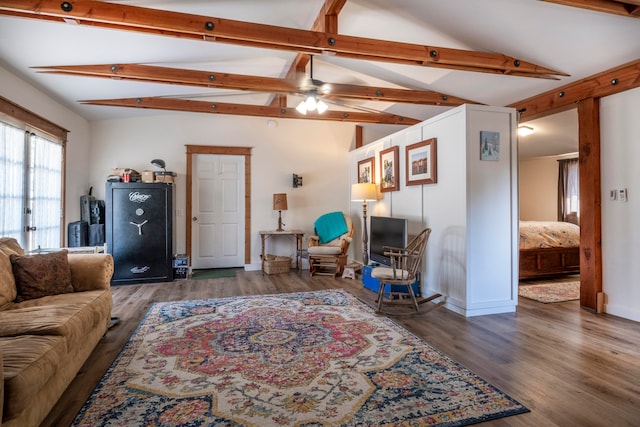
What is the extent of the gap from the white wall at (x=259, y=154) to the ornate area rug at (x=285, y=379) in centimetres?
318

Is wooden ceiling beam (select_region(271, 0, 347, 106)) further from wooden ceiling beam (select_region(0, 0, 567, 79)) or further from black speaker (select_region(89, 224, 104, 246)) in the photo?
black speaker (select_region(89, 224, 104, 246))

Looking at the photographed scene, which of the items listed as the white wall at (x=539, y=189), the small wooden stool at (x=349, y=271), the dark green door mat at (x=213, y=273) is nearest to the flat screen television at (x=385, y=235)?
the small wooden stool at (x=349, y=271)

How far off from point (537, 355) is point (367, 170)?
3.86m

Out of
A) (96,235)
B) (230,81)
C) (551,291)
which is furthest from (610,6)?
(96,235)

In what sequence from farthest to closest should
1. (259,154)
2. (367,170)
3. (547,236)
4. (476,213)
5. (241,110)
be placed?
(259,154), (367,170), (241,110), (547,236), (476,213)

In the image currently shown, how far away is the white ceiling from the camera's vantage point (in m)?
2.92

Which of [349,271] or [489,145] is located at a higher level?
[489,145]

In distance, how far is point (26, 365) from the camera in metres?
1.58

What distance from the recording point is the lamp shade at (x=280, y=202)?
236 inches

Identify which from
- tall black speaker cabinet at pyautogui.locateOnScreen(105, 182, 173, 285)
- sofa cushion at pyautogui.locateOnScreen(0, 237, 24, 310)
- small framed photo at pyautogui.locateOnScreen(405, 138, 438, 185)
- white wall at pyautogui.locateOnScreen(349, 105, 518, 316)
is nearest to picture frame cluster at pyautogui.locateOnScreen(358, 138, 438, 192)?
small framed photo at pyautogui.locateOnScreen(405, 138, 438, 185)

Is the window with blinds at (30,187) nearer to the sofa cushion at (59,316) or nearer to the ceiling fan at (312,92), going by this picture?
the sofa cushion at (59,316)

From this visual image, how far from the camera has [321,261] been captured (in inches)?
226

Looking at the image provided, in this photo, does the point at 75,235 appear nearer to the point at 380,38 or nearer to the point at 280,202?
the point at 280,202

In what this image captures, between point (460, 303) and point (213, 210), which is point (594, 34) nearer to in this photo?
point (460, 303)
